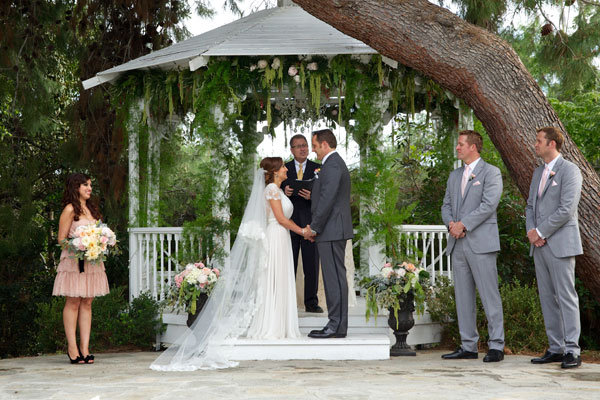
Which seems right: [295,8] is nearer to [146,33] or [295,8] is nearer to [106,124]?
[146,33]

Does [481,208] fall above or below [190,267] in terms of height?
above

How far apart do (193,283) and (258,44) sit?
8.76 ft

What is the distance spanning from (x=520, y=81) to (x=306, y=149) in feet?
7.95

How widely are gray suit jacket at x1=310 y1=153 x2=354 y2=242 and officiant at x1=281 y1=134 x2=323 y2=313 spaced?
111 centimetres

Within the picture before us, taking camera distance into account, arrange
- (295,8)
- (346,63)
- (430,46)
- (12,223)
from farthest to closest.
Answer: (12,223), (295,8), (346,63), (430,46)

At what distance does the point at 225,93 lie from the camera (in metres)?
8.16

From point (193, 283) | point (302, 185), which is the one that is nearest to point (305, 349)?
point (193, 283)

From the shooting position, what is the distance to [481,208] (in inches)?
257

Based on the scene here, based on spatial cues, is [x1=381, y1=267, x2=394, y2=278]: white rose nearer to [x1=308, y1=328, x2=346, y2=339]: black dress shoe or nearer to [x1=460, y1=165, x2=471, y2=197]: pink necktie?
[x1=308, y1=328, x2=346, y2=339]: black dress shoe

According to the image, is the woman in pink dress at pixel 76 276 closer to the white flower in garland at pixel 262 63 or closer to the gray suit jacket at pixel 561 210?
the white flower in garland at pixel 262 63

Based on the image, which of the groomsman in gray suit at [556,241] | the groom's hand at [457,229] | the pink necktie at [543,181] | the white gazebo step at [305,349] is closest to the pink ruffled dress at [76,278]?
the white gazebo step at [305,349]

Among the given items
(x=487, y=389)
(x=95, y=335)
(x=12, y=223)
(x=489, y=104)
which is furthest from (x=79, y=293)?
(x=12, y=223)

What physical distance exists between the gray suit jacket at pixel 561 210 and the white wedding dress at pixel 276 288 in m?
2.42

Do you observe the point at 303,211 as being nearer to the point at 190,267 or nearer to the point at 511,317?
the point at 190,267
